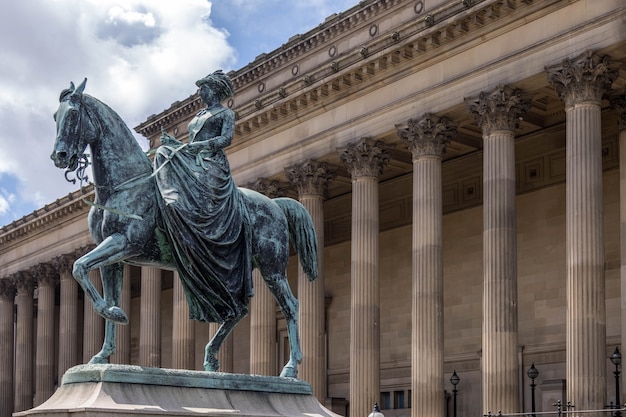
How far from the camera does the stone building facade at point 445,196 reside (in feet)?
111

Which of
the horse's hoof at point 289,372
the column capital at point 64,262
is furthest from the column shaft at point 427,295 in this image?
the column capital at point 64,262

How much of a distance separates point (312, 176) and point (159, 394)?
109 feet

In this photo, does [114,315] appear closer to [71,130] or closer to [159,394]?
[159,394]

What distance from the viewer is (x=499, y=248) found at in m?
35.7

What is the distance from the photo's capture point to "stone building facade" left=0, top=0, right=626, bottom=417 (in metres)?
33.8

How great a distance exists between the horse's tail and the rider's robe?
1.09 meters

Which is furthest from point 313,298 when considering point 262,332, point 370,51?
point 370,51

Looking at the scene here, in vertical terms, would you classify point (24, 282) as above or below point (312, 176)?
below

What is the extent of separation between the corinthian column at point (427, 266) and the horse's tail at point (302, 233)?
23271 millimetres

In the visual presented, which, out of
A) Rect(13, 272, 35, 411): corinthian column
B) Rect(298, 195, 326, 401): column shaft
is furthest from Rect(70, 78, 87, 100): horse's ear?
Rect(13, 272, 35, 411): corinthian column

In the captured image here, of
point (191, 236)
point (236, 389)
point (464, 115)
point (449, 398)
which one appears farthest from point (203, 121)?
point (449, 398)

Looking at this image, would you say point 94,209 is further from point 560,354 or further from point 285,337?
point 285,337

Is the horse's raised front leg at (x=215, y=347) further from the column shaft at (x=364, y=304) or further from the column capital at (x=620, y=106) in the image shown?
the column shaft at (x=364, y=304)

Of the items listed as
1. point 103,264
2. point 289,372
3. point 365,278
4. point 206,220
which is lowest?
point 289,372
